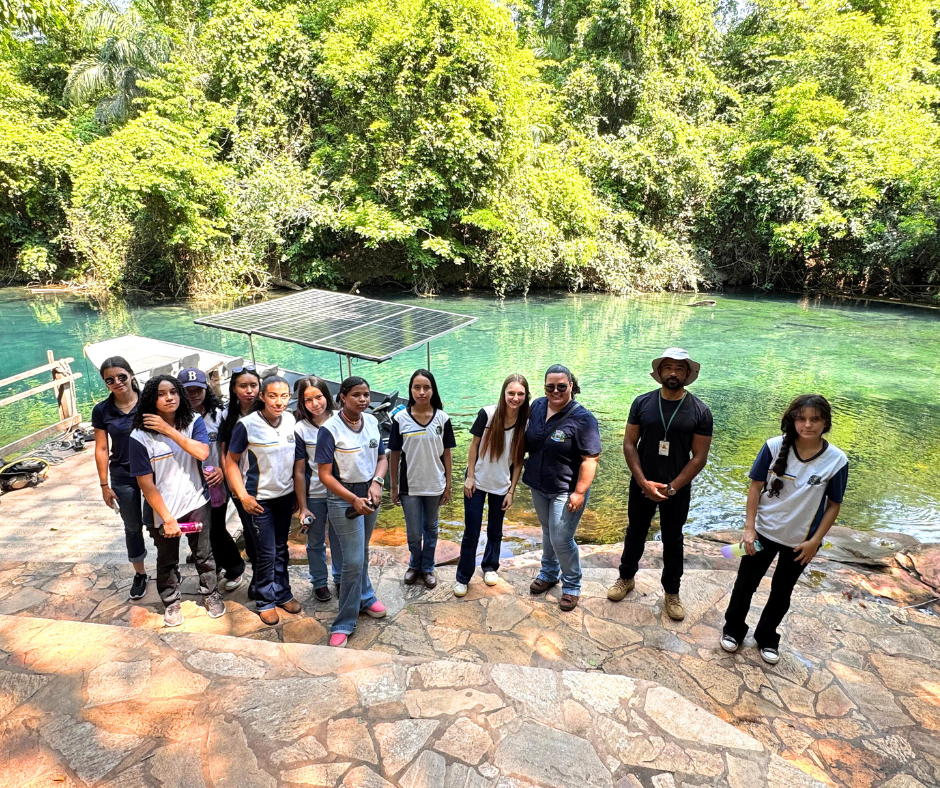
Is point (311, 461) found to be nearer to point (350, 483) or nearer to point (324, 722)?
point (350, 483)

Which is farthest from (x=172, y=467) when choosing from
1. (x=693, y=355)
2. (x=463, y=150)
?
(x=463, y=150)

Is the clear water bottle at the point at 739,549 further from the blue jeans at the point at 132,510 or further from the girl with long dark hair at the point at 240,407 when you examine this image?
the blue jeans at the point at 132,510

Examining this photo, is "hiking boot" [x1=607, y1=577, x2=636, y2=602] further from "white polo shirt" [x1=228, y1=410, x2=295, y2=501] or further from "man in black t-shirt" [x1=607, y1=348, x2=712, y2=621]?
"white polo shirt" [x1=228, y1=410, x2=295, y2=501]

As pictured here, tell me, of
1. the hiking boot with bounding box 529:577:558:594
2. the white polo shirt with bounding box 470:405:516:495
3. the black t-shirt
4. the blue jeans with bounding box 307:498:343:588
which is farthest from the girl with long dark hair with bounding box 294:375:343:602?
the black t-shirt

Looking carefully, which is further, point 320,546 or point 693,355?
point 693,355

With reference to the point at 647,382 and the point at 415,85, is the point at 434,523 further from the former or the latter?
the point at 415,85

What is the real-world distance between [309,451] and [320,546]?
2.38 feet

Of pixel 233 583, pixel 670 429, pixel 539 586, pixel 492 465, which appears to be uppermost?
pixel 670 429

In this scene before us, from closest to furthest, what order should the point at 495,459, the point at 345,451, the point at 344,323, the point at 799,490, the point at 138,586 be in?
the point at 799,490 < the point at 345,451 < the point at 495,459 < the point at 138,586 < the point at 344,323

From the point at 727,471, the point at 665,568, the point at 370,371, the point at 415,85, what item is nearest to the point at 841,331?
the point at 727,471

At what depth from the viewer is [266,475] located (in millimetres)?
3645

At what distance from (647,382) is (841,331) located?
965 cm

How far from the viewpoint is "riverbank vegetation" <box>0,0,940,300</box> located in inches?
808

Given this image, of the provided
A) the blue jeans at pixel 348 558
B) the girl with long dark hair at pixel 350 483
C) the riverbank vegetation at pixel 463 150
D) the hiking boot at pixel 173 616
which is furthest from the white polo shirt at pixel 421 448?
the riverbank vegetation at pixel 463 150
